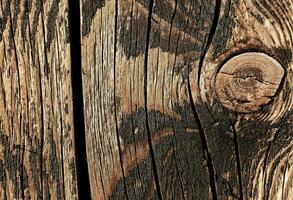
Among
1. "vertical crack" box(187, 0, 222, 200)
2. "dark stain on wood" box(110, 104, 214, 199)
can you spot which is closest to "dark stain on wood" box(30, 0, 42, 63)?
"dark stain on wood" box(110, 104, 214, 199)

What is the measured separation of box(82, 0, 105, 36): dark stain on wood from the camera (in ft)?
7.78

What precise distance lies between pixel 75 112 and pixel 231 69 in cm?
53

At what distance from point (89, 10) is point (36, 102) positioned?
13.8 inches

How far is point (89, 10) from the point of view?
237 centimetres

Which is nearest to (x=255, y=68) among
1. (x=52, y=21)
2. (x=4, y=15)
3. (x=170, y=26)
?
(x=170, y=26)

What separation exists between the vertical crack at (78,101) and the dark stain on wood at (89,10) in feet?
0.06

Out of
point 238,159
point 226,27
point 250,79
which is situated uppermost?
point 226,27

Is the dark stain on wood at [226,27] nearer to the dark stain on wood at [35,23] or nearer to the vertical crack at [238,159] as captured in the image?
→ the vertical crack at [238,159]

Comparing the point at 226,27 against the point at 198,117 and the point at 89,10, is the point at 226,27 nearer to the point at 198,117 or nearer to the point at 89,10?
the point at 198,117

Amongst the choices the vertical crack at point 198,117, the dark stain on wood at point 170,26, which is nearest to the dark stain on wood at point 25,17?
the dark stain on wood at point 170,26

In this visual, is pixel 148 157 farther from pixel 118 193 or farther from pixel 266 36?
pixel 266 36

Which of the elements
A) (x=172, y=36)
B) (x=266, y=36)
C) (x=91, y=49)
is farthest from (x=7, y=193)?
(x=266, y=36)

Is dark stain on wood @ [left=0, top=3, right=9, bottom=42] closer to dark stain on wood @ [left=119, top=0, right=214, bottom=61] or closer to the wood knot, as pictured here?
dark stain on wood @ [left=119, top=0, right=214, bottom=61]

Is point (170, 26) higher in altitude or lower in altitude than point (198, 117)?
higher
